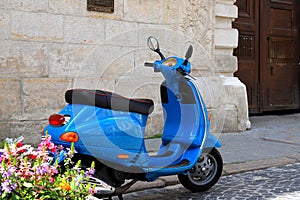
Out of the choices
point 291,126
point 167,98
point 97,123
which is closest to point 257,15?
point 291,126

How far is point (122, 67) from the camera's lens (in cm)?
683

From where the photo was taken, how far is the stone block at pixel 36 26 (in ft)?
19.1

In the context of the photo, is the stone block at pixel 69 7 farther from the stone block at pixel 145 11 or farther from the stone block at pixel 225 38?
the stone block at pixel 225 38

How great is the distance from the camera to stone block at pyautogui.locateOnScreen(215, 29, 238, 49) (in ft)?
26.1

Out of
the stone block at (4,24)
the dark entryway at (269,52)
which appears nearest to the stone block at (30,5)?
the stone block at (4,24)

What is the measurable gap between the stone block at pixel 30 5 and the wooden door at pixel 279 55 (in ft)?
16.3

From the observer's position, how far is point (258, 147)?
21.5ft

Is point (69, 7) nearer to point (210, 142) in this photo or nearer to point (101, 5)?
point (101, 5)

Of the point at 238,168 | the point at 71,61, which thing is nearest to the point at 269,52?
the point at 71,61

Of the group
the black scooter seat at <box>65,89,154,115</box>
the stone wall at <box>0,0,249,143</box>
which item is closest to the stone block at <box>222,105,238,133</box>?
the stone wall at <box>0,0,249,143</box>

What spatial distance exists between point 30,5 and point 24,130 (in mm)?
1566

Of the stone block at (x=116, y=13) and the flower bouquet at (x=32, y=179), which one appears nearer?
the flower bouquet at (x=32, y=179)

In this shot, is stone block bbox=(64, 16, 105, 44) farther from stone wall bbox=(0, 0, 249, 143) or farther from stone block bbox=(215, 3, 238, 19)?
stone block bbox=(215, 3, 238, 19)

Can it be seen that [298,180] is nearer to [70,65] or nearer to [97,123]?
[97,123]
